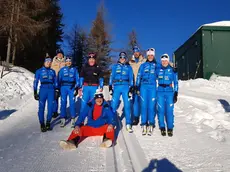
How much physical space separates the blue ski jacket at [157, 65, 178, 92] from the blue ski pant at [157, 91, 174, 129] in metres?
0.15

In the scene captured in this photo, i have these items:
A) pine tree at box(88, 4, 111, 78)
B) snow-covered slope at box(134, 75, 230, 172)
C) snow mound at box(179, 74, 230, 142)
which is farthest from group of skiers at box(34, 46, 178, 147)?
pine tree at box(88, 4, 111, 78)

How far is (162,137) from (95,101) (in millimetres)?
1895

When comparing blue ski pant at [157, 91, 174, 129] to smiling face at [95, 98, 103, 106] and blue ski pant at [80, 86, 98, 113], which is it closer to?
smiling face at [95, 98, 103, 106]

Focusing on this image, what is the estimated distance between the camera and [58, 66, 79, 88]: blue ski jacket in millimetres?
7648

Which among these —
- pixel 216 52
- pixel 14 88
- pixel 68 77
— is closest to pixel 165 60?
pixel 68 77

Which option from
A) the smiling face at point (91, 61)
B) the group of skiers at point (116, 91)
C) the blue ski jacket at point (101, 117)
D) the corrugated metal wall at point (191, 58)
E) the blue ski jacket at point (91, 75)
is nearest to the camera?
the blue ski jacket at point (101, 117)

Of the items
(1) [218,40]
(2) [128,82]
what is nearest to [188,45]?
(1) [218,40]

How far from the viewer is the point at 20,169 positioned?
4.14 meters

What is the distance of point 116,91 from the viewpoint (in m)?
6.96

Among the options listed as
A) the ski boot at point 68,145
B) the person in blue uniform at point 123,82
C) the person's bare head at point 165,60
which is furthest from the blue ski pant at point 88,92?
the ski boot at point 68,145

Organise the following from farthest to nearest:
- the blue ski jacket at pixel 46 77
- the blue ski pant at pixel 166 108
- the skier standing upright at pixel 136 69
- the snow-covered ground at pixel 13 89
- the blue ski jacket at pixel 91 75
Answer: the snow-covered ground at pixel 13 89
the skier standing upright at pixel 136 69
the blue ski jacket at pixel 91 75
the blue ski jacket at pixel 46 77
the blue ski pant at pixel 166 108

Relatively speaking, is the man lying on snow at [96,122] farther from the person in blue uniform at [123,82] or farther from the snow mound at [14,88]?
the snow mound at [14,88]

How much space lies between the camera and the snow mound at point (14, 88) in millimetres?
11891

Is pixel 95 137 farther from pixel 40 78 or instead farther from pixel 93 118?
pixel 40 78
